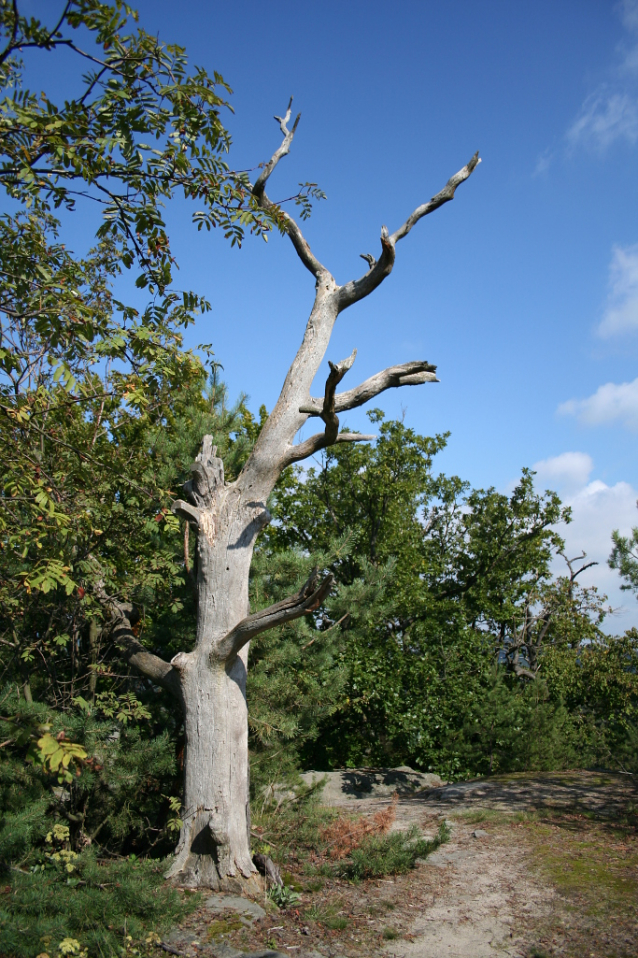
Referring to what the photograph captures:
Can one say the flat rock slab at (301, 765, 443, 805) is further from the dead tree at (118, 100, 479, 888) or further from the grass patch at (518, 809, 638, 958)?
the dead tree at (118, 100, 479, 888)

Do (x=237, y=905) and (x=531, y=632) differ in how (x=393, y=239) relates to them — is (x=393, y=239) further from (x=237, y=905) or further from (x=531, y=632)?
(x=531, y=632)

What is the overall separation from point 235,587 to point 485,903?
10.2ft

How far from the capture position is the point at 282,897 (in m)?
4.68

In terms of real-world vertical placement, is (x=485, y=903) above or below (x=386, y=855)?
below

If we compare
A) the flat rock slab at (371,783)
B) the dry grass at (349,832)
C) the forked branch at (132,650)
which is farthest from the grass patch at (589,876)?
the forked branch at (132,650)

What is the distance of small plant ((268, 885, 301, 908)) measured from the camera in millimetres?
4668

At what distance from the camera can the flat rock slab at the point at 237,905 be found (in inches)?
173

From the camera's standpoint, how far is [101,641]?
643cm

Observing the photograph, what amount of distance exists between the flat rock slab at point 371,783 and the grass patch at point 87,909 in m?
5.02

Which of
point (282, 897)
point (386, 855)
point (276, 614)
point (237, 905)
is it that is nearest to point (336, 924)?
point (282, 897)

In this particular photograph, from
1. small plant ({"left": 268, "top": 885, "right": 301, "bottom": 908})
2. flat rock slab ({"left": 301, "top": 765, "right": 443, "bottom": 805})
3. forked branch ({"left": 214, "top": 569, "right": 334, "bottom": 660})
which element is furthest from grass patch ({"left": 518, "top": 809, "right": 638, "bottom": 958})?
flat rock slab ({"left": 301, "top": 765, "right": 443, "bottom": 805})

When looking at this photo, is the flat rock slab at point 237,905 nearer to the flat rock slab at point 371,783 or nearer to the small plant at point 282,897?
the small plant at point 282,897

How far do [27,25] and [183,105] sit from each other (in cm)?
94

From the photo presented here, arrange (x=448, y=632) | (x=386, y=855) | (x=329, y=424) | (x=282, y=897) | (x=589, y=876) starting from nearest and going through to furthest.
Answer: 1. (x=282, y=897)
2. (x=589, y=876)
3. (x=386, y=855)
4. (x=329, y=424)
5. (x=448, y=632)
